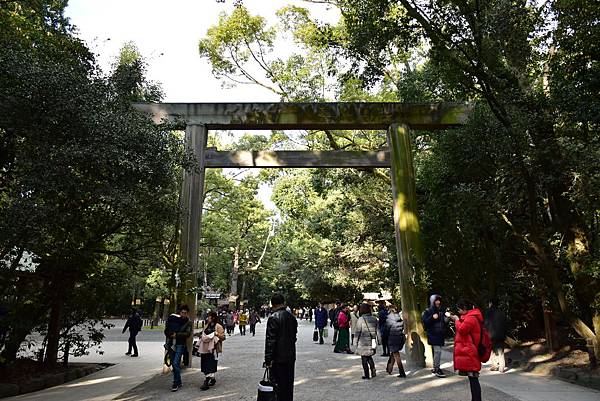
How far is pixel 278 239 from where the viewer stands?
38031 millimetres

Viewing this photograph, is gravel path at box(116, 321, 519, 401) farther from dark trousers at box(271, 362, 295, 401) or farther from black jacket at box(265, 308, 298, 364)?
black jacket at box(265, 308, 298, 364)

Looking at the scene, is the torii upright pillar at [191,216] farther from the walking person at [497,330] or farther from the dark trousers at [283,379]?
the walking person at [497,330]

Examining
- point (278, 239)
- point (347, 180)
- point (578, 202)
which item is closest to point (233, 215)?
point (347, 180)

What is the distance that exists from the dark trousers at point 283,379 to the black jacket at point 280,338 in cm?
8

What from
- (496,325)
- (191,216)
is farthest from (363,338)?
(191,216)

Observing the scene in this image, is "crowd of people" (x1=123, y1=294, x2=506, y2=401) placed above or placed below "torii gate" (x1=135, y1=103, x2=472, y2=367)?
below

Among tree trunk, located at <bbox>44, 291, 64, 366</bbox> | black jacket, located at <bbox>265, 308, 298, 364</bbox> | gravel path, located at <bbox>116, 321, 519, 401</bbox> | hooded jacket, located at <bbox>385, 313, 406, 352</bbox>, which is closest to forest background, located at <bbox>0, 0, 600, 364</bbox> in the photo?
tree trunk, located at <bbox>44, 291, 64, 366</bbox>

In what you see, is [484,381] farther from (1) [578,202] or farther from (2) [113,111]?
(2) [113,111]

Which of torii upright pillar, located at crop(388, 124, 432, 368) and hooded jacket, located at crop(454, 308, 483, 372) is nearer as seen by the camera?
hooded jacket, located at crop(454, 308, 483, 372)

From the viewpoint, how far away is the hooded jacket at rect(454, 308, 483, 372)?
5535 mm

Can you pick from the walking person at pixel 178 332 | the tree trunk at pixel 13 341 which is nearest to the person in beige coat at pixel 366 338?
the walking person at pixel 178 332

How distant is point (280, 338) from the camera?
5160 mm

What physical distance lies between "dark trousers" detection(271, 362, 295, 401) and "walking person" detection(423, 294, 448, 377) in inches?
171

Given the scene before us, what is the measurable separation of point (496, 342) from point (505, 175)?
3587 mm
